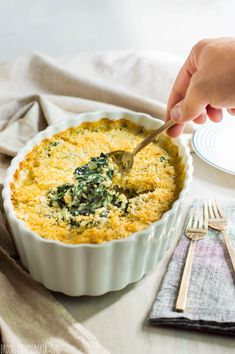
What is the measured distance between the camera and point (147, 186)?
1.61 m

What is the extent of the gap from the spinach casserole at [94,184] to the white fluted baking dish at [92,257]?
4cm

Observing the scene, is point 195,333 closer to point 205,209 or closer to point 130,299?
point 130,299

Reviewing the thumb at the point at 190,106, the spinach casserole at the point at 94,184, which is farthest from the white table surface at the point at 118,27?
the thumb at the point at 190,106

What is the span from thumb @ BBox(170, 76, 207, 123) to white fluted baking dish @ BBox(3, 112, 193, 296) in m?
0.23

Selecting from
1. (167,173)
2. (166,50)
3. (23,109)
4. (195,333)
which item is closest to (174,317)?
(195,333)

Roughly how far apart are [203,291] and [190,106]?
51 centimetres

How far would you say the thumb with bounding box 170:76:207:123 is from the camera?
147 centimetres

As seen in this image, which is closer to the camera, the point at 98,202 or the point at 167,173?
the point at 98,202

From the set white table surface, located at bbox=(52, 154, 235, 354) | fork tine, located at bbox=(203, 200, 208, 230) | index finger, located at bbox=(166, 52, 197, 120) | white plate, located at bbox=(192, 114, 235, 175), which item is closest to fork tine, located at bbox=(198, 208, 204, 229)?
fork tine, located at bbox=(203, 200, 208, 230)

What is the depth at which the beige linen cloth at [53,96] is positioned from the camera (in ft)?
4.65

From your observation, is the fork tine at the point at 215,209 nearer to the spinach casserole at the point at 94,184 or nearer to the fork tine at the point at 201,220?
the fork tine at the point at 201,220

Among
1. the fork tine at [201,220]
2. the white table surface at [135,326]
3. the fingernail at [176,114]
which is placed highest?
the fingernail at [176,114]

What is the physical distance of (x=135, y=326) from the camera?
1374 mm

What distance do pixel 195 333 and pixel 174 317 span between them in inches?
2.7
